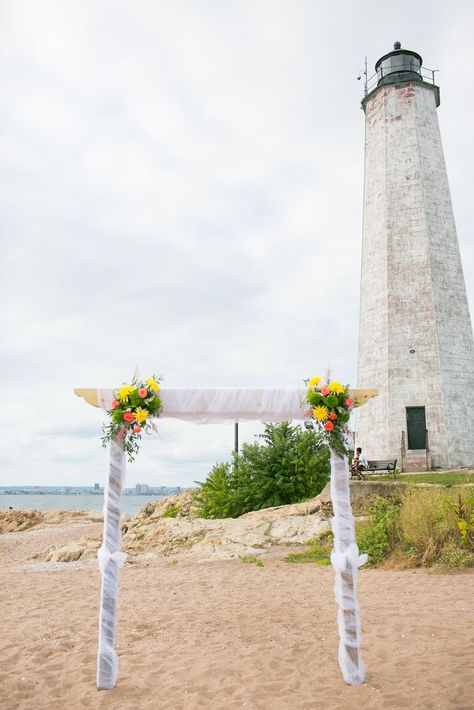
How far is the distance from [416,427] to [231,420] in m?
17.9

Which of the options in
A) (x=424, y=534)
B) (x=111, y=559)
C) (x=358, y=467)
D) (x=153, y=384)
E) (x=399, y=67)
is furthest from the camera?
(x=399, y=67)

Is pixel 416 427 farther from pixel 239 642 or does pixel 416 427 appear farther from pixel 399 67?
pixel 239 642

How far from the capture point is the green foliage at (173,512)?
63.5 ft

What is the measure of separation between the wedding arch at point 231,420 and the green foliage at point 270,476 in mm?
10884

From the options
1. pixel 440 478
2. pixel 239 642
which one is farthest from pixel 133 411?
pixel 440 478

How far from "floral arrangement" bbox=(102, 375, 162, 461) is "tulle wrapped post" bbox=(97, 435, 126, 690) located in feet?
0.30

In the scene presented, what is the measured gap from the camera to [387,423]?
2300 centimetres

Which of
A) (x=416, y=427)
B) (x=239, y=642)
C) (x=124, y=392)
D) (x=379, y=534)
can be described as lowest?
(x=239, y=642)

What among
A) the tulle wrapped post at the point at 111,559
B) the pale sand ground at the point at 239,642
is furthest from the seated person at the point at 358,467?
the tulle wrapped post at the point at 111,559

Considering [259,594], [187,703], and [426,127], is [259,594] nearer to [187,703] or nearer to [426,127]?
[187,703]

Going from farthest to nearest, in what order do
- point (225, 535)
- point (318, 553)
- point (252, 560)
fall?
point (225, 535) → point (318, 553) → point (252, 560)

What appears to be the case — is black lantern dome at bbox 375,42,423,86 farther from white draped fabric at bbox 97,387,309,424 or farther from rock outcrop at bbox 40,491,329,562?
white draped fabric at bbox 97,387,309,424

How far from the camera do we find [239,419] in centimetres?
650

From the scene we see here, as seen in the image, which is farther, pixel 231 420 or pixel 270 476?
A: pixel 270 476
